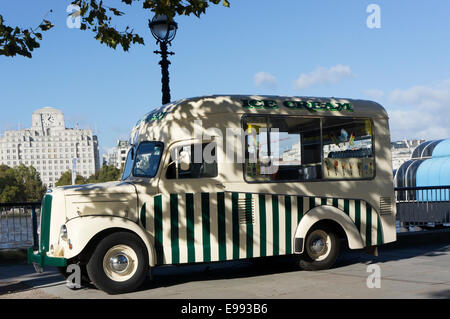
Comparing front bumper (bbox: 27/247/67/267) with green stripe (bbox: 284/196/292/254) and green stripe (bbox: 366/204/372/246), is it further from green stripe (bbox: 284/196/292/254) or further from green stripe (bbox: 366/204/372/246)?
green stripe (bbox: 366/204/372/246)

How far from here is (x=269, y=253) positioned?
9602 millimetres

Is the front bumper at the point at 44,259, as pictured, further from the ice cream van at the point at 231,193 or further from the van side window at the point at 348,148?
the van side window at the point at 348,148

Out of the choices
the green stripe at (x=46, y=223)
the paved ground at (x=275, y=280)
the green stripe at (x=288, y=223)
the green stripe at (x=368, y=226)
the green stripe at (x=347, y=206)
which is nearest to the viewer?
the paved ground at (x=275, y=280)

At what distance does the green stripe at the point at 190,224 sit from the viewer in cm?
893

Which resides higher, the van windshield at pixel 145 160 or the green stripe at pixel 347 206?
the van windshield at pixel 145 160

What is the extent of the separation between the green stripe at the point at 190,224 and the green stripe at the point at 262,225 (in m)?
1.18

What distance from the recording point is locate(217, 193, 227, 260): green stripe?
30.1ft

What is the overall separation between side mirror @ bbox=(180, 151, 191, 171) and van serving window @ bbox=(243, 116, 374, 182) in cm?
98

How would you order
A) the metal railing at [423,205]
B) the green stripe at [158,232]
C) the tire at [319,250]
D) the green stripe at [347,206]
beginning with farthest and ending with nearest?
the metal railing at [423,205]
the green stripe at [347,206]
the tire at [319,250]
the green stripe at [158,232]

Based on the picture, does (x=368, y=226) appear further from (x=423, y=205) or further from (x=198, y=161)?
(x=423, y=205)

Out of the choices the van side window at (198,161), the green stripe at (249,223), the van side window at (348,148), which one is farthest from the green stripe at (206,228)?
the van side window at (348,148)
